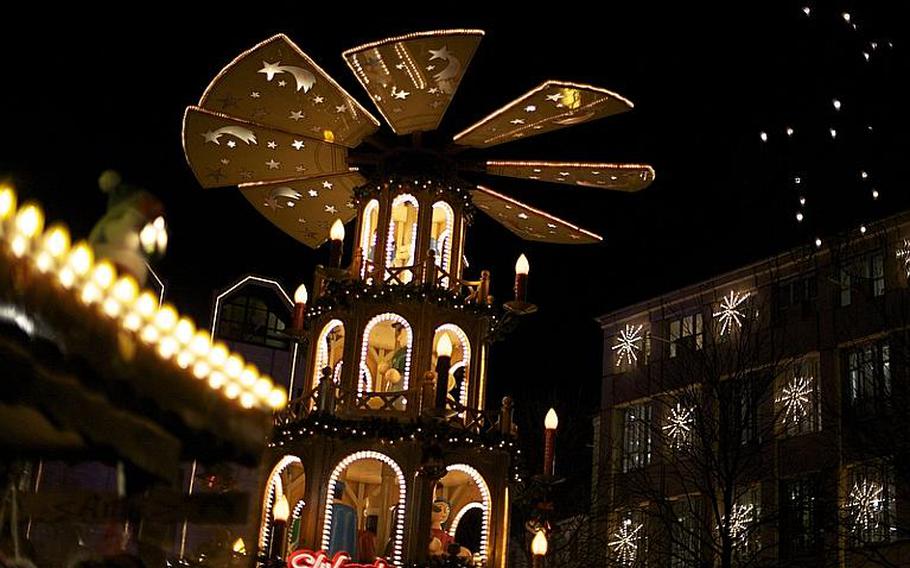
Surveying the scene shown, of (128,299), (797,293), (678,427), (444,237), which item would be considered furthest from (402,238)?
(797,293)

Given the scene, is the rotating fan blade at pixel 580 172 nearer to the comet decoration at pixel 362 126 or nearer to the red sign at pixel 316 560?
the comet decoration at pixel 362 126

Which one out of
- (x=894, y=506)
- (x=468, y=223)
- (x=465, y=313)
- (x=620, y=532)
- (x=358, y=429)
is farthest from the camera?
(x=620, y=532)

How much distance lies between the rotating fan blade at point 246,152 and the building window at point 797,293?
876 inches

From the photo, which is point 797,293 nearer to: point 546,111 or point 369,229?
point 369,229

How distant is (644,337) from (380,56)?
28.8 m

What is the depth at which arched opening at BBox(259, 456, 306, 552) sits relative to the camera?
2047 centimetres

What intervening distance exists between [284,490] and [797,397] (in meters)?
21.8

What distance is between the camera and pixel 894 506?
34.2 metres

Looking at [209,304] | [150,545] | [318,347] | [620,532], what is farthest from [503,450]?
[209,304]

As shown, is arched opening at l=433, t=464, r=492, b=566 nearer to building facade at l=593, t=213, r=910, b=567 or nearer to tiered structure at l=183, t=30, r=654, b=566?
tiered structure at l=183, t=30, r=654, b=566

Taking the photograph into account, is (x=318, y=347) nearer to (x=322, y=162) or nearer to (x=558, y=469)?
(x=322, y=162)

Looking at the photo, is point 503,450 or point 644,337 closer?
point 503,450

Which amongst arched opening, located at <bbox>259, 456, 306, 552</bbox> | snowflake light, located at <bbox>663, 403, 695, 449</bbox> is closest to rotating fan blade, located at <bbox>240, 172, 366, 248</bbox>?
arched opening, located at <bbox>259, 456, 306, 552</bbox>

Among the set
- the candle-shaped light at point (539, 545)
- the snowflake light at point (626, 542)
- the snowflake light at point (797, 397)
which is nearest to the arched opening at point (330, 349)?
the candle-shaped light at point (539, 545)
